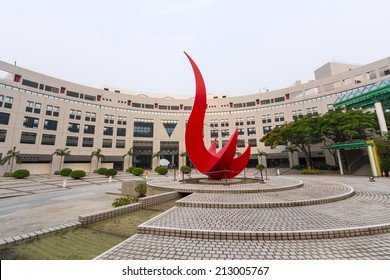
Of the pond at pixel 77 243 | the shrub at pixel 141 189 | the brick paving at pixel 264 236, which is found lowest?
the pond at pixel 77 243

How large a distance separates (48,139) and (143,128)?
19826 millimetres

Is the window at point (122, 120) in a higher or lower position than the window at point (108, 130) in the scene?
higher

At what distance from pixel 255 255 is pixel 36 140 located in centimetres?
4348

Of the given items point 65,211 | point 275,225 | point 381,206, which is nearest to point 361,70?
point 381,206

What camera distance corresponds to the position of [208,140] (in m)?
46.8

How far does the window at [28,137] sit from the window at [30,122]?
Answer: 1.56m

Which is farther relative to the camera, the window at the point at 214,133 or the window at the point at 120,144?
the window at the point at 214,133

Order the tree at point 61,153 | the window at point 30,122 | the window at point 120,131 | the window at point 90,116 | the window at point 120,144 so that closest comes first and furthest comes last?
the window at point 30,122 → the tree at point 61,153 → the window at point 90,116 → the window at point 120,144 → the window at point 120,131

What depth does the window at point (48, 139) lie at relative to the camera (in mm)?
33703

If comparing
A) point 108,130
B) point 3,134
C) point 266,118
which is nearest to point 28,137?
point 3,134

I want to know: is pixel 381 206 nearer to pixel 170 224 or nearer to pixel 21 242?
pixel 170 224

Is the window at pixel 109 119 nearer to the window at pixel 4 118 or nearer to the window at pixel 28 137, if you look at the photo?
the window at pixel 28 137

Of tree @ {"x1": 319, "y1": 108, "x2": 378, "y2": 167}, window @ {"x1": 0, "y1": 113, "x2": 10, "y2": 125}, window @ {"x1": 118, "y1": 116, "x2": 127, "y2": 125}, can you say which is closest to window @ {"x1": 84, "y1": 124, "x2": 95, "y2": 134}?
window @ {"x1": 118, "y1": 116, "x2": 127, "y2": 125}

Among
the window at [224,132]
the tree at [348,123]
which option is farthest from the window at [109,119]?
the tree at [348,123]
